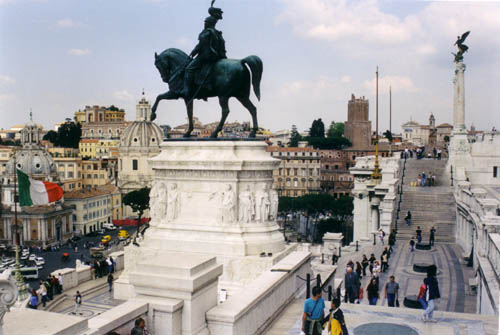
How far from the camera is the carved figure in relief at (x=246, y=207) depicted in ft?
52.2

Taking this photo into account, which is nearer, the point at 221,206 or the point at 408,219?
the point at 221,206

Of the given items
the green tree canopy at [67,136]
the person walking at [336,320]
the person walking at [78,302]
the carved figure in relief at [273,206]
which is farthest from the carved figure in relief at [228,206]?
the green tree canopy at [67,136]

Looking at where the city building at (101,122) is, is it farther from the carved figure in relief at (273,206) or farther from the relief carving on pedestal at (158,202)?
the carved figure in relief at (273,206)

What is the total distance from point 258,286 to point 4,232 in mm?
72610

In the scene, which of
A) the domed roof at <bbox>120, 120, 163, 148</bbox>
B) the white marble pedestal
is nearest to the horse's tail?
the white marble pedestal

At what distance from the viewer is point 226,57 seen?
58.1 ft

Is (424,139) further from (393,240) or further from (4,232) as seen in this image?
(393,240)

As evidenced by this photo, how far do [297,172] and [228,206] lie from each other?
83355 millimetres

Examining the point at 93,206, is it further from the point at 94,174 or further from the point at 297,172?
the point at 297,172

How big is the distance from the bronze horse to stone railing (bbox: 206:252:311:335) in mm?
7141

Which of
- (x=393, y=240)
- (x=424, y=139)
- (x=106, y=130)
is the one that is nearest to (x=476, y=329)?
(x=393, y=240)

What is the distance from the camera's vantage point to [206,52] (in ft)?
55.4

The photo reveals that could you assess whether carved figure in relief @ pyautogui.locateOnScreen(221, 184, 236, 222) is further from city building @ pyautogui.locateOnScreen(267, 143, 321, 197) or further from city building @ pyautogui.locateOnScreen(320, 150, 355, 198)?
city building @ pyautogui.locateOnScreen(320, 150, 355, 198)

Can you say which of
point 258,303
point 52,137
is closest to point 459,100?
point 258,303
